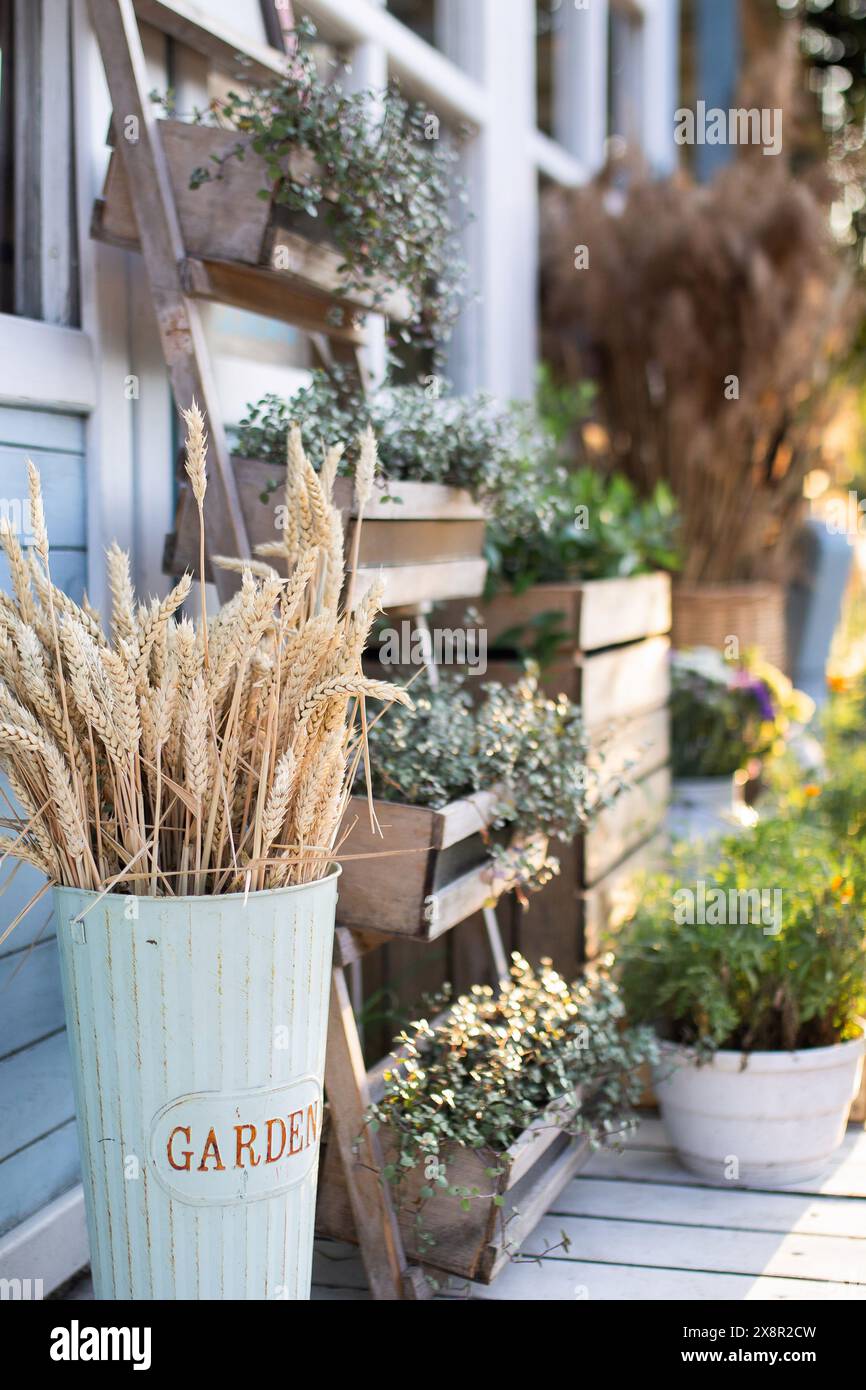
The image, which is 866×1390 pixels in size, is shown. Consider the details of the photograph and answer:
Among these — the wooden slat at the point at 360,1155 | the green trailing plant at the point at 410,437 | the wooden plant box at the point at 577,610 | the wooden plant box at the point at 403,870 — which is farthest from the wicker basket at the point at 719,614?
the wooden slat at the point at 360,1155

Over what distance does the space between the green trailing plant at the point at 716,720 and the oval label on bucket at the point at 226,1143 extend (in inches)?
80.2

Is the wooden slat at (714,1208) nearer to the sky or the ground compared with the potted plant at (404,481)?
nearer to the ground

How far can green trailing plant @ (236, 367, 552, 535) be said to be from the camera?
185 cm

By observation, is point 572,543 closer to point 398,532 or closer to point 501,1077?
point 398,532

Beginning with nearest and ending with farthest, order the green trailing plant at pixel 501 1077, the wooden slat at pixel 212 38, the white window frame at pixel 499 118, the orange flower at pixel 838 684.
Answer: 1. the green trailing plant at pixel 501 1077
2. the wooden slat at pixel 212 38
3. the white window frame at pixel 499 118
4. the orange flower at pixel 838 684

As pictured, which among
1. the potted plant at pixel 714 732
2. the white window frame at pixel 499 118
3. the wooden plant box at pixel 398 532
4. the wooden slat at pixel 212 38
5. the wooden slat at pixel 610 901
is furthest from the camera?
the potted plant at pixel 714 732

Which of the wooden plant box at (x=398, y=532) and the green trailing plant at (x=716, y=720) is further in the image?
the green trailing plant at (x=716, y=720)

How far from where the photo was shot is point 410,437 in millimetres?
2016

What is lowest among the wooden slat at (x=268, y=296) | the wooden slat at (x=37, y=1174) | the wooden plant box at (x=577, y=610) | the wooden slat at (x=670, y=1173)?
the wooden slat at (x=670, y=1173)

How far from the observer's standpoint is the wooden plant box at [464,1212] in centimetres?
170

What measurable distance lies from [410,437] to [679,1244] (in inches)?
48.4

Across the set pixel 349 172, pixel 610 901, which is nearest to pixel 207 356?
pixel 349 172

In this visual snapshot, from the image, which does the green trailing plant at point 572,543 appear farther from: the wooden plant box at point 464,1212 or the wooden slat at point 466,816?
the wooden plant box at point 464,1212

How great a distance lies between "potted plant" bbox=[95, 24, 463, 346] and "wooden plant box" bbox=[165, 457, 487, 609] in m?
0.28
